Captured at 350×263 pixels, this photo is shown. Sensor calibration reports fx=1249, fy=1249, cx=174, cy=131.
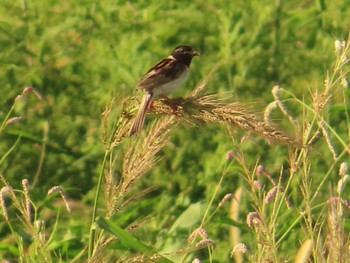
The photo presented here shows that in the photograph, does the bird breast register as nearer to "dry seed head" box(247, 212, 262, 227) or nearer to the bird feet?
the bird feet

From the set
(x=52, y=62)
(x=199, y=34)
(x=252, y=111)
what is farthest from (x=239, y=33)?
(x=252, y=111)

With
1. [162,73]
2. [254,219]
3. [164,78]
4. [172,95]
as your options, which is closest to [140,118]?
[254,219]

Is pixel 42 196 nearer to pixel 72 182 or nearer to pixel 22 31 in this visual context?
pixel 72 182

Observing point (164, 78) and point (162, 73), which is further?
point (162, 73)

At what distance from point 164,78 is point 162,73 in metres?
0.12

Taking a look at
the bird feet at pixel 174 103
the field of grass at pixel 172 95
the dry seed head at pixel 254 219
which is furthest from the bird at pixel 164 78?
the field of grass at pixel 172 95

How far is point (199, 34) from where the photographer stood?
9.24 m

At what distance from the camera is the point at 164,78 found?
6.36m

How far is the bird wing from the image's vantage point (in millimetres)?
5960

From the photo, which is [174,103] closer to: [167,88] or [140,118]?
[140,118]

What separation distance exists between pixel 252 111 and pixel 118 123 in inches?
19.2

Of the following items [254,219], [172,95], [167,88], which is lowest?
[172,95]

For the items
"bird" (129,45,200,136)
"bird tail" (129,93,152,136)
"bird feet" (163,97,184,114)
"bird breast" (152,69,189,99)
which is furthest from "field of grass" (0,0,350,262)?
"bird feet" (163,97,184,114)

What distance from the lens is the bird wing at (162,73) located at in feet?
19.6
